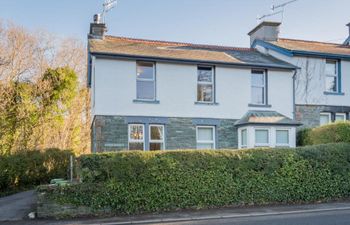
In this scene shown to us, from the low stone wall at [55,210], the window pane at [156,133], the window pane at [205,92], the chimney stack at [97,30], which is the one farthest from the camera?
the chimney stack at [97,30]

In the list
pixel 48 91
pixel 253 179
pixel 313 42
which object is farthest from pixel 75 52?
pixel 253 179

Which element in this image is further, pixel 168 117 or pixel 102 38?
pixel 102 38

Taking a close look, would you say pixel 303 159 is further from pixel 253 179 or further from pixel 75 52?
pixel 75 52

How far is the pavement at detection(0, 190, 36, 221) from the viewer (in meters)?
10.6

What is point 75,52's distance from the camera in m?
30.0

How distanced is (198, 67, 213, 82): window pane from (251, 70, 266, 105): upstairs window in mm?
2208

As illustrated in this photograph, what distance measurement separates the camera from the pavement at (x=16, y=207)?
1056cm

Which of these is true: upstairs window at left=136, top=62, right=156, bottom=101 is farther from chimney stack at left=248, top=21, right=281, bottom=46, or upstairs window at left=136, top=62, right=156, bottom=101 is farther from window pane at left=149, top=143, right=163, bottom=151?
chimney stack at left=248, top=21, right=281, bottom=46

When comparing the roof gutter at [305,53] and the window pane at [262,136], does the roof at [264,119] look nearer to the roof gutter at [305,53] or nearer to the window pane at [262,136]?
the window pane at [262,136]

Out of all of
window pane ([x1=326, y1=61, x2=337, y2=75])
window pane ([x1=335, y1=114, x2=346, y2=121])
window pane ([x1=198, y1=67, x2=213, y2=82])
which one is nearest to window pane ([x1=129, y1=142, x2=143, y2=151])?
window pane ([x1=198, y1=67, x2=213, y2=82])

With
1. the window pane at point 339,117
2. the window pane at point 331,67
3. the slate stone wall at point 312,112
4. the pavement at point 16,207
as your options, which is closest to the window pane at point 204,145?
the slate stone wall at point 312,112

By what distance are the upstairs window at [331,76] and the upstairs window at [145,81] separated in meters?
9.51

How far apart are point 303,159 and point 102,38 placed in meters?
11.3

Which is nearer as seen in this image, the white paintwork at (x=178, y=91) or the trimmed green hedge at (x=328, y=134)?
the trimmed green hedge at (x=328, y=134)
